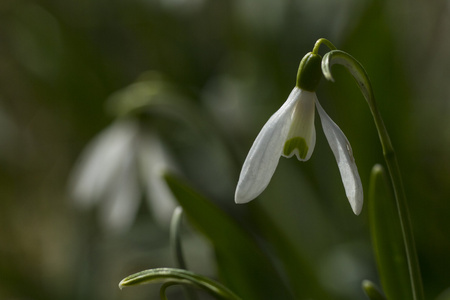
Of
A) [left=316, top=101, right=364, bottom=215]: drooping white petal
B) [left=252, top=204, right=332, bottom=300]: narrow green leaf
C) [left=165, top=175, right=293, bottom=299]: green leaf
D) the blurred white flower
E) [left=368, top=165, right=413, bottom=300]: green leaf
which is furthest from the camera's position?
the blurred white flower

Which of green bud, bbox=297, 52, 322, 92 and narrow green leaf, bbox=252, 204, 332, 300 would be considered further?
narrow green leaf, bbox=252, 204, 332, 300

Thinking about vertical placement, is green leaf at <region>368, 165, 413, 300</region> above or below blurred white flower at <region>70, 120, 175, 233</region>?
below

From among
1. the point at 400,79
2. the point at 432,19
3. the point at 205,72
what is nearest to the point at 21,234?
the point at 205,72

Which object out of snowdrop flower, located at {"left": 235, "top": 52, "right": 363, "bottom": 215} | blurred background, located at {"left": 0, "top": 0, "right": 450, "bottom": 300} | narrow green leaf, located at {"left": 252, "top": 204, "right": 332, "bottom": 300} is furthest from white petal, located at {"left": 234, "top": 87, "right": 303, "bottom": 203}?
narrow green leaf, located at {"left": 252, "top": 204, "right": 332, "bottom": 300}

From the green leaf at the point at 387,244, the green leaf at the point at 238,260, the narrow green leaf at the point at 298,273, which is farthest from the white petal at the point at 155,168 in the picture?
the green leaf at the point at 387,244

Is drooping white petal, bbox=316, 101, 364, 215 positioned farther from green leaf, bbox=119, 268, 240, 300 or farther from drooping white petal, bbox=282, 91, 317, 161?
green leaf, bbox=119, 268, 240, 300

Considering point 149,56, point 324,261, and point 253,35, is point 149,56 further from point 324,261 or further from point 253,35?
point 324,261
